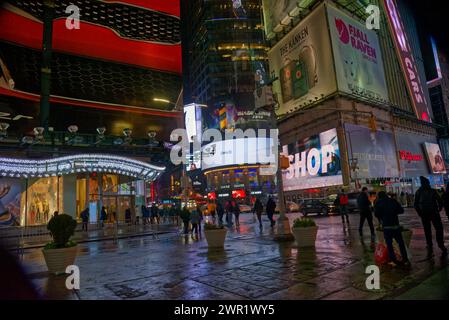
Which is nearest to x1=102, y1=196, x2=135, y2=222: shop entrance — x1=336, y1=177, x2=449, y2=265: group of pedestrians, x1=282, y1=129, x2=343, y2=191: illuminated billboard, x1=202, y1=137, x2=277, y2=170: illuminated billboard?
x1=336, y1=177, x2=449, y2=265: group of pedestrians

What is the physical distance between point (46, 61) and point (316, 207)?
26.3 meters

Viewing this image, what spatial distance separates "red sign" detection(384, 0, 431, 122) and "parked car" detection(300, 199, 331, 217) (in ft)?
152

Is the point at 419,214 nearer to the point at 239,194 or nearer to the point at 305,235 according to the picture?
the point at 305,235

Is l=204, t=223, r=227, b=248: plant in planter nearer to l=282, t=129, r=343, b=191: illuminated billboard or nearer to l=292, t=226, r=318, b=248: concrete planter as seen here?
l=292, t=226, r=318, b=248: concrete planter

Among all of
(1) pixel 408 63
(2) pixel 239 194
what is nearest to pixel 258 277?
(1) pixel 408 63

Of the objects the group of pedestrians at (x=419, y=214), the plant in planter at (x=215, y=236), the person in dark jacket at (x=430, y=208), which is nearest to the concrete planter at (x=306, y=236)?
the group of pedestrians at (x=419, y=214)

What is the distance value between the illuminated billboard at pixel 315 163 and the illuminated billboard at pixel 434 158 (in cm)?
2723

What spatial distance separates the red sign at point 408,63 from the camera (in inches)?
2566

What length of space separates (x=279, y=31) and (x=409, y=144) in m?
33.7

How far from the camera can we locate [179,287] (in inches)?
257

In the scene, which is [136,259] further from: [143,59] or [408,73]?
[408,73]

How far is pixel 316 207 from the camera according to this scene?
31406mm

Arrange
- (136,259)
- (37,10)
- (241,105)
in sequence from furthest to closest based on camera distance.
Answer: (241,105) < (37,10) < (136,259)
